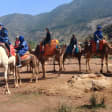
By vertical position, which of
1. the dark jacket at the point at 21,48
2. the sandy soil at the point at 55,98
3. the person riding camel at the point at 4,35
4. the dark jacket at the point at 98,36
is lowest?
the sandy soil at the point at 55,98

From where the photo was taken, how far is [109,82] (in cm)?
835

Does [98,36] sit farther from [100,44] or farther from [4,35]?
[4,35]

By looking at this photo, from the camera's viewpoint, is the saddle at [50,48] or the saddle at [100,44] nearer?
the saddle at [50,48]

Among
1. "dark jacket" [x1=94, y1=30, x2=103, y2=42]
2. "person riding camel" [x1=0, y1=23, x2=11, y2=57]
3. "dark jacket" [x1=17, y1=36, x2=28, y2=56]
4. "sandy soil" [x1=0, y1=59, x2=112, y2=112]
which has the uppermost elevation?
"dark jacket" [x1=94, y1=30, x2=103, y2=42]

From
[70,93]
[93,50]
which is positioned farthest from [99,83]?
[93,50]

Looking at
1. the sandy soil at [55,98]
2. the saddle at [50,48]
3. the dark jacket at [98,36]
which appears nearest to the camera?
the sandy soil at [55,98]

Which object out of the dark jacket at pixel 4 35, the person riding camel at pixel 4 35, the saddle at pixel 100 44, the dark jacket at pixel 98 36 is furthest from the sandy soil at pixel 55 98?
the dark jacket at pixel 98 36

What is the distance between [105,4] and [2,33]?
15723cm

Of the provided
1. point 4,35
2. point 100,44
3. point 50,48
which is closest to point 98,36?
point 100,44

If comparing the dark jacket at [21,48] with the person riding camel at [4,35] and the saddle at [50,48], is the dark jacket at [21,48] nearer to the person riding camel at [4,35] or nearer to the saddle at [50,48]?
the saddle at [50,48]

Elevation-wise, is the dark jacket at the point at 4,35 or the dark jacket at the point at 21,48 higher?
the dark jacket at the point at 4,35

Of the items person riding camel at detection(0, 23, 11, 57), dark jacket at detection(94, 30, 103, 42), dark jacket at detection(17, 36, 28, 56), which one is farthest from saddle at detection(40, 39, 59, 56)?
dark jacket at detection(94, 30, 103, 42)

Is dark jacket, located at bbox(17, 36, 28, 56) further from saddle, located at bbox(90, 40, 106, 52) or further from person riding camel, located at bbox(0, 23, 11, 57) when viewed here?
saddle, located at bbox(90, 40, 106, 52)

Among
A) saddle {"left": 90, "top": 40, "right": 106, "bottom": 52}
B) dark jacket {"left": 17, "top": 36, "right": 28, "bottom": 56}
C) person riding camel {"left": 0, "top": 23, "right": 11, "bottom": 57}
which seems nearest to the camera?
person riding camel {"left": 0, "top": 23, "right": 11, "bottom": 57}
